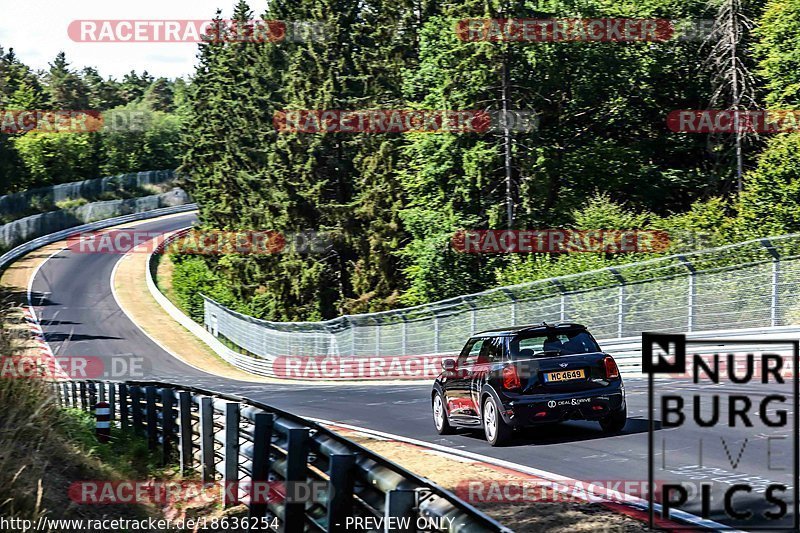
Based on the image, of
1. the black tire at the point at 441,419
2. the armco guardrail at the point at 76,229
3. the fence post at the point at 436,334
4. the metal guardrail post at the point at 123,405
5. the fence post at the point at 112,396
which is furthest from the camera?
the armco guardrail at the point at 76,229

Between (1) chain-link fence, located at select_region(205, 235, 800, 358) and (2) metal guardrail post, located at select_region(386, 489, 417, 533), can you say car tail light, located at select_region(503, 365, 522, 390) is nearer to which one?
(2) metal guardrail post, located at select_region(386, 489, 417, 533)

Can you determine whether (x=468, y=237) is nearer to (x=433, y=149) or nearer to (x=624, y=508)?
(x=433, y=149)

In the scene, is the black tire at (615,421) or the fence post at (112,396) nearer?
the black tire at (615,421)

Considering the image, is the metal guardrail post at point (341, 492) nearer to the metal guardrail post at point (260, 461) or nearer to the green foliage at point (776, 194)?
the metal guardrail post at point (260, 461)

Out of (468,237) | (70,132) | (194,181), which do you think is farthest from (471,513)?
(70,132)

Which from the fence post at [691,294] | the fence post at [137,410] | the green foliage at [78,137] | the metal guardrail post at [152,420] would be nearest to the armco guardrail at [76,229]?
the green foliage at [78,137]

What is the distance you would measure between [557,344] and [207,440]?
4.57 meters

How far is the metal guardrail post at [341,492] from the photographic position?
6.80 m

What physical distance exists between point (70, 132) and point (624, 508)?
323ft

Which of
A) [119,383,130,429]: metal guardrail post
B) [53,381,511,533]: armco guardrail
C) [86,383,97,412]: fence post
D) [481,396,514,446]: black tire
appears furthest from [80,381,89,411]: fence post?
[481,396,514,446]: black tire

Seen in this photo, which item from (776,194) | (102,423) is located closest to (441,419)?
(102,423)

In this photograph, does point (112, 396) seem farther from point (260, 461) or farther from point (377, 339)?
point (377, 339)

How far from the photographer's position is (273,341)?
44.7 metres

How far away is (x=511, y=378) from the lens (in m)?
12.3
